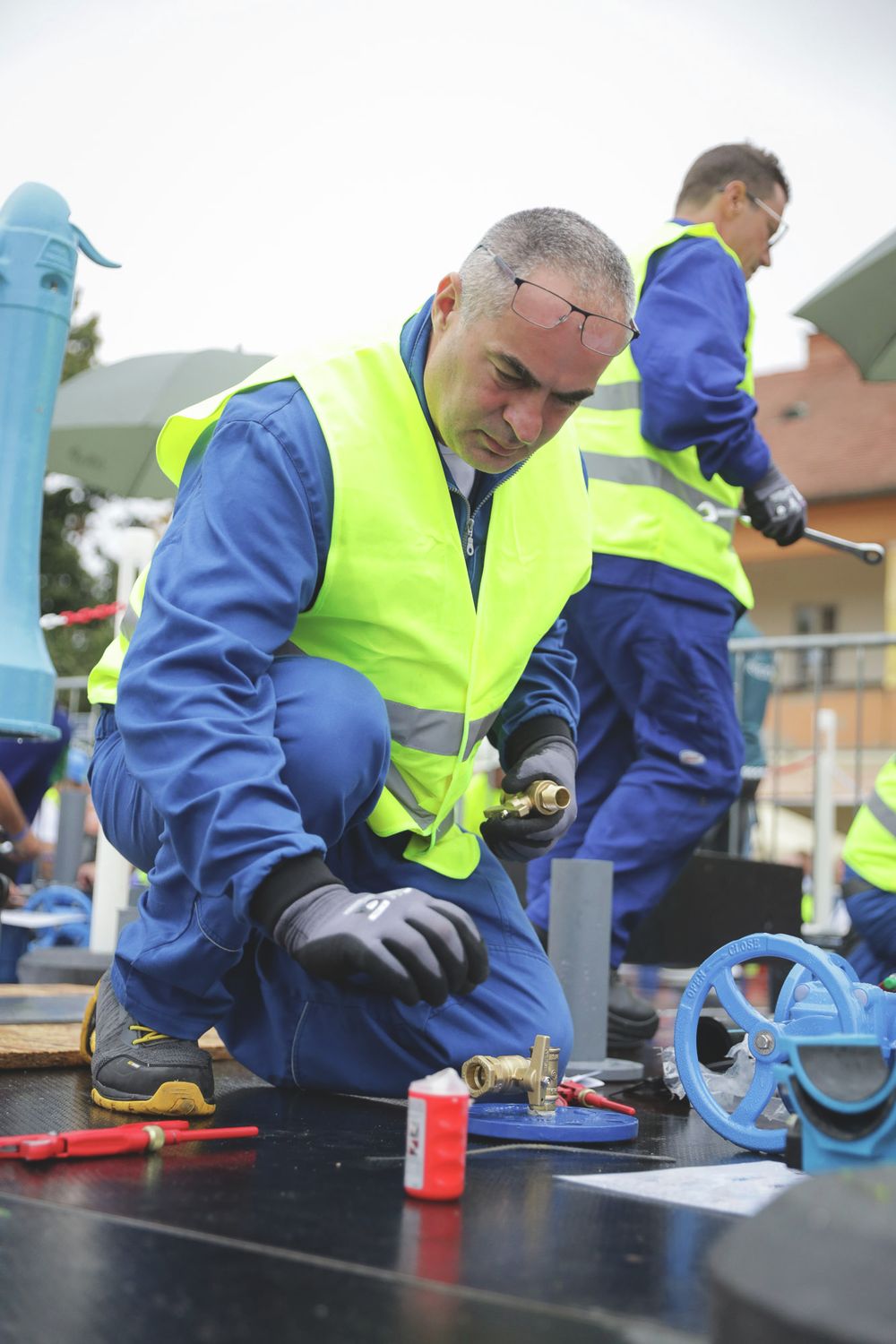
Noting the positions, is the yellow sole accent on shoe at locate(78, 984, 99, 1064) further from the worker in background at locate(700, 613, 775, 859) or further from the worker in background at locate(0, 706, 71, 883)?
the worker in background at locate(700, 613, 775, 859)

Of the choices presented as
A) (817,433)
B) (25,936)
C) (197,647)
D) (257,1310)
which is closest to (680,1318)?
(257,1310)

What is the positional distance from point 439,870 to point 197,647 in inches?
28.7

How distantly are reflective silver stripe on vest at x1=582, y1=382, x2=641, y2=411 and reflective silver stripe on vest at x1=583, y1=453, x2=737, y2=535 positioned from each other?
0.12 meters

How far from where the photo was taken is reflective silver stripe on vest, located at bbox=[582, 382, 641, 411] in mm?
3859

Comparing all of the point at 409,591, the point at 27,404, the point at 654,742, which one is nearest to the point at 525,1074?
the point at 409,591

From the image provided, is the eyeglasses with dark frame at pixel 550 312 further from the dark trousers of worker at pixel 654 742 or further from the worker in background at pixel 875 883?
the worker in background at pixel 875 883

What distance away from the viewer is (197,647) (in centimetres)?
192

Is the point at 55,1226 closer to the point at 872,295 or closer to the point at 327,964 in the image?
the point at 327,964

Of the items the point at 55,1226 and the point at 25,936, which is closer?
the point at 55,1226

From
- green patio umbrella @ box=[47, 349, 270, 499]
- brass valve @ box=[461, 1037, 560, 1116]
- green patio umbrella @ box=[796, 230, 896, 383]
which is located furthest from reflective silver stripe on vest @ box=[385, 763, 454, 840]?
green patio umbrella @ box=[47, 349, 270, 499]

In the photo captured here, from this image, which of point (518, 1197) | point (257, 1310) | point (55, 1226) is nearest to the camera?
point (257, 1310)

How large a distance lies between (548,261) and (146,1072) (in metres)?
1.32

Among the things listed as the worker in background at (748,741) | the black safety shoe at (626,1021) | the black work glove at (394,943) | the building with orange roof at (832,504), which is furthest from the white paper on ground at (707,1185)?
the building with orange roof at (832,504)

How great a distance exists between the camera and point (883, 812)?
4188 millimetres
